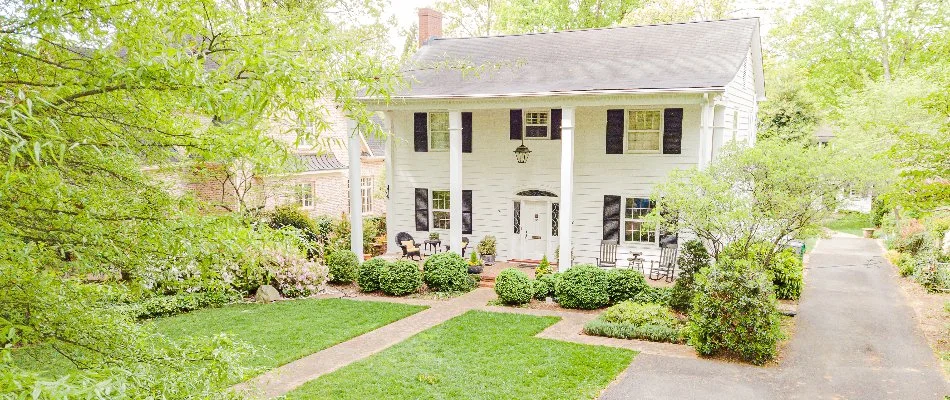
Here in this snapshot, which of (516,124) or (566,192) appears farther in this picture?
(516,124)

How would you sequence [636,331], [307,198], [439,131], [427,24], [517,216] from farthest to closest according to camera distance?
[307,198], [427,24], [439,131], [517,216], [636,331]

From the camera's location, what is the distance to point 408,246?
18703 mm

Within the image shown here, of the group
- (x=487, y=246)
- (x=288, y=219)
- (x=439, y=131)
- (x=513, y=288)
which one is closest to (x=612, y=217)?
(x=487, y=246)

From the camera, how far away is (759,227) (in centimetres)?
1288

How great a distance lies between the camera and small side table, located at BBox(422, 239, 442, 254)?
763 inches

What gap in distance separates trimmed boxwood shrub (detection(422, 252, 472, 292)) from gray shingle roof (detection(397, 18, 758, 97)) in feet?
14.4

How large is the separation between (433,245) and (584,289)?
690 cm

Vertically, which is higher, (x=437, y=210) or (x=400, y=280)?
(x=437, y=210)

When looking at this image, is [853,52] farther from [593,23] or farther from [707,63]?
[707,63]

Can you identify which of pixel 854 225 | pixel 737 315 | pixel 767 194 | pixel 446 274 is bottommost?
pixel 854 225

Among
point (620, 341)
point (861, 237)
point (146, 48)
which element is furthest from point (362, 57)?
point (861, 237)

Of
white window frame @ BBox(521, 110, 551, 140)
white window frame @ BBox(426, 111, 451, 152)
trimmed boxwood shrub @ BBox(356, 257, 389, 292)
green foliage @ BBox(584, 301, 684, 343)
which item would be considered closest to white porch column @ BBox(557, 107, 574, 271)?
white window frame @ BBox(521, 110, 551, 140)

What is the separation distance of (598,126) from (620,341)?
777cm

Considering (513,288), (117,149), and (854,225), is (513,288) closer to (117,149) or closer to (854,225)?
(117,149)
